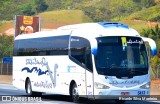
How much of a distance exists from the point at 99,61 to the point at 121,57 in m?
0.89

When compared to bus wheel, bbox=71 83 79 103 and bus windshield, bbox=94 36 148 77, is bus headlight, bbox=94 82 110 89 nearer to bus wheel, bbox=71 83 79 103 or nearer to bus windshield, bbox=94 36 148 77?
bus windshield, bbox=94 36 148 77

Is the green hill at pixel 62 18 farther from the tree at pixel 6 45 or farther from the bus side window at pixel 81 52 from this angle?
the bus side window at pixel 81 52

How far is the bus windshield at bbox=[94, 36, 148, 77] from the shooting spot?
23.4m

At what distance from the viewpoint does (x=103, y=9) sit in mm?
158000

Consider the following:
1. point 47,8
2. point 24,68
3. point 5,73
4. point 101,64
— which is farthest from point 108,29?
point 47,8

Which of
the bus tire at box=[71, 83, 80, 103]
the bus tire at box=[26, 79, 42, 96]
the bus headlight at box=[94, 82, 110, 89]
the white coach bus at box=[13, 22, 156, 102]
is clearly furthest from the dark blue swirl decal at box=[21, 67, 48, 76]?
the bus headlight at box=[94, 82, 110, 89]

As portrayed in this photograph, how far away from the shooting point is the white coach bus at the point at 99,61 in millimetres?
23281

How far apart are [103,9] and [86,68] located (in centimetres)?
13472

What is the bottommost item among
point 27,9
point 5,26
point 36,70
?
point 36,70

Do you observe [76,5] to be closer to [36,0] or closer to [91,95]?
[36,0]

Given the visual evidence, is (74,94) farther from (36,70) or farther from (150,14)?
(150,14)

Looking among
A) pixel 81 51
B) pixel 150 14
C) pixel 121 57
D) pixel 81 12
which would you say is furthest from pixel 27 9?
pixel 121 57

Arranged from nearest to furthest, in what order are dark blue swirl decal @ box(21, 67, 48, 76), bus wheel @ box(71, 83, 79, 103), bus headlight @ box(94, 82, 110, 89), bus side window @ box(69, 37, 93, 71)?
1. bus headlight @ box(94, 82, 110, 89)
2. bus side window @ box(69, 37, 93, 71)
3. bus wheel @ box(71, 83, 79, 103)
4. dark blue swirl decal @ box(21, 67, 48, 76)

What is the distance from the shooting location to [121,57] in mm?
23547
